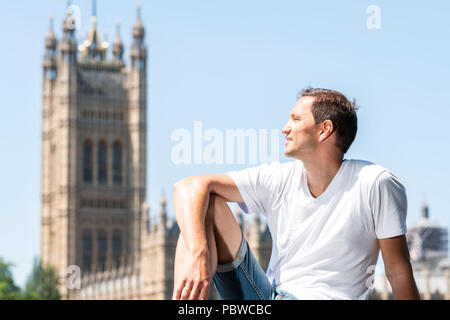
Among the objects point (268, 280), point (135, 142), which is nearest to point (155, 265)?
point (135, 142)

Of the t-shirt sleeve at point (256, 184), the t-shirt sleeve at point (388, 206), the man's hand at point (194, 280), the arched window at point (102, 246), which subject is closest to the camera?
the man's hand at point (194, 280)

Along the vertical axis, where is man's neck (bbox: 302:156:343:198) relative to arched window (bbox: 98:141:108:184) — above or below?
above

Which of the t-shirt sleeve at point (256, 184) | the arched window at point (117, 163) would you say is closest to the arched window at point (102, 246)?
the arched window at point (117, 163)

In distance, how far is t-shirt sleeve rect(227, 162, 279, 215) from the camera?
12.5ft

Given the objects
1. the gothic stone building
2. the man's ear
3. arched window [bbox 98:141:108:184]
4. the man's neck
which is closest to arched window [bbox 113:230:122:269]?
the gothic stone building

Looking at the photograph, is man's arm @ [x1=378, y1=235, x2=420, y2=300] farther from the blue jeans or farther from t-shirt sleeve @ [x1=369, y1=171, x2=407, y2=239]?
the blue jeans

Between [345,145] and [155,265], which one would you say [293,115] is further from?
[155,265]

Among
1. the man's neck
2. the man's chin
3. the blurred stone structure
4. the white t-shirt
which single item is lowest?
the blurred stone structure

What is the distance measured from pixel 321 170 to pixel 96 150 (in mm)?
77441

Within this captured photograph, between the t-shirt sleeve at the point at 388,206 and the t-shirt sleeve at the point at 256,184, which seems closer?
the t-shirt sleeve at the point at 388,206

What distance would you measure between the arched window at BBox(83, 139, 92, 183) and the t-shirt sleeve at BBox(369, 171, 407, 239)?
76.7 metres

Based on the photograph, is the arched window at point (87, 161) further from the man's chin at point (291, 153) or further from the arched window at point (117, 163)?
the man's chin at point (291, 153)

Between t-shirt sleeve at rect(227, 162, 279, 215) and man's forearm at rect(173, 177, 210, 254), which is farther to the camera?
t-shirt sleeve at rect(227, 162, 279, 215)

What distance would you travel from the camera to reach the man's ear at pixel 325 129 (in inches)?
145
